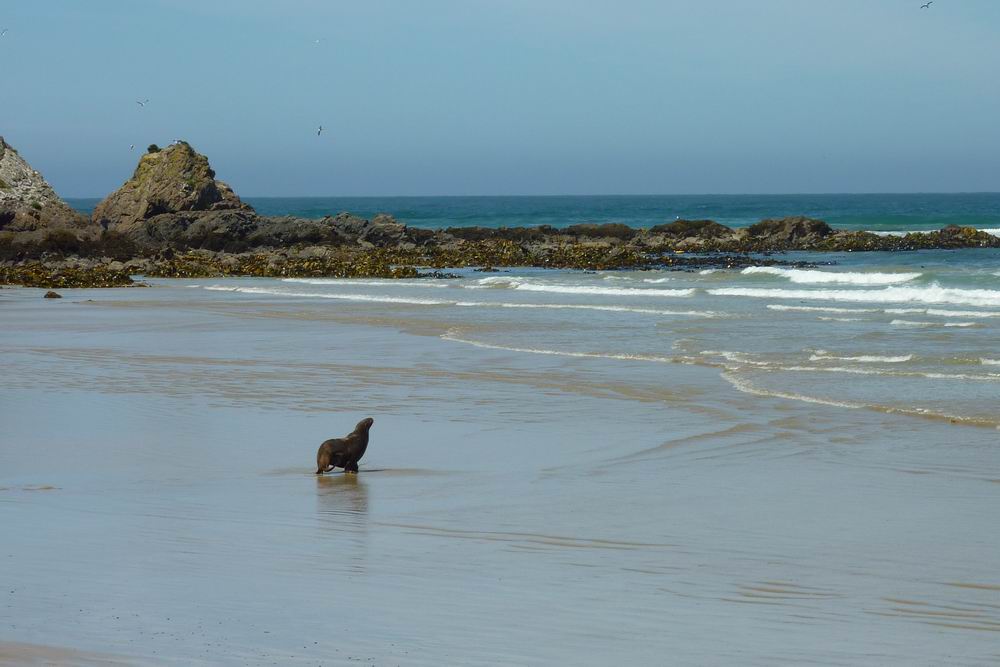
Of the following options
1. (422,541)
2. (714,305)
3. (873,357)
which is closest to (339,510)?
(422,541)

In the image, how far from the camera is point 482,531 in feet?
22.0

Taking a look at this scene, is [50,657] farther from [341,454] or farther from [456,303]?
[456,303]

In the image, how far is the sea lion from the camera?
8305mm

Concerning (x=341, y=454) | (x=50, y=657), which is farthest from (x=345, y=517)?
(x=50, y=657)

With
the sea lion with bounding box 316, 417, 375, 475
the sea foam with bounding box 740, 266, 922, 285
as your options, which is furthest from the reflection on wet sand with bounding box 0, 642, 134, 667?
the sea foam with bounding box 740, 266, 922, 285

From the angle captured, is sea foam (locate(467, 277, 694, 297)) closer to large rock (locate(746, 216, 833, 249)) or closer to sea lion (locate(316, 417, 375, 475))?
large rock (locate(746, 216, 833, 249))

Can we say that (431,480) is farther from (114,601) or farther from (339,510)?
(114,601)

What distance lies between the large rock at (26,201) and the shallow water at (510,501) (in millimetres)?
30111

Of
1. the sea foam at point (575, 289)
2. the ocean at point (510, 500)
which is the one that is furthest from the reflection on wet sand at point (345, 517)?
the sea foam at point (575, 289)

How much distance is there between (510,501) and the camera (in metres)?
7.52

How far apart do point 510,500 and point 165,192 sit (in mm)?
45887

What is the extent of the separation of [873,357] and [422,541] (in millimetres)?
10048

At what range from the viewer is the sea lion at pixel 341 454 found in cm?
830

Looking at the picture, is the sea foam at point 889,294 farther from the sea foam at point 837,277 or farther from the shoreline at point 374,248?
the shoreline at point 374,248
